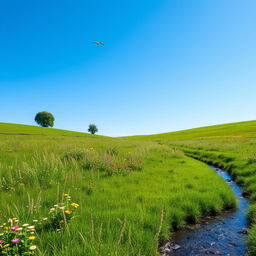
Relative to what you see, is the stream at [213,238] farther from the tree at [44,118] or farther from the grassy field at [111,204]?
the tree at [44,118]

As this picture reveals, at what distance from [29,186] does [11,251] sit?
4.49m

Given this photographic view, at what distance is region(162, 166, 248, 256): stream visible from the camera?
434 centimetres

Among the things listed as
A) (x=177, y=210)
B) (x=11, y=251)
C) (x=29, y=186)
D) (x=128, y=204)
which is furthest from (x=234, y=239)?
(x=29, y=186)

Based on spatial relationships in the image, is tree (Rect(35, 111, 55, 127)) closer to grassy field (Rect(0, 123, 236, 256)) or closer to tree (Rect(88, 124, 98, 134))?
tree (Rect(88, 124, 98, 134))

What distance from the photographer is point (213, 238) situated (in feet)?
15.9

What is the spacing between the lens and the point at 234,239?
4746mm

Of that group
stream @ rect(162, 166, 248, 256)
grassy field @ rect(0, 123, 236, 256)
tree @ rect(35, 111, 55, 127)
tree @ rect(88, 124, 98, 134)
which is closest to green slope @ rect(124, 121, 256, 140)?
grassy field @ rect(0, 123, 236, 256)

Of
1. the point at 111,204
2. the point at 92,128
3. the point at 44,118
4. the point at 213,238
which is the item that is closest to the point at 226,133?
the point at 213,238

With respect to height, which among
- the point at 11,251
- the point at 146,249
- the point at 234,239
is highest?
the point at 11,251

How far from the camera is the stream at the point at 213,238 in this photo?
434 cm

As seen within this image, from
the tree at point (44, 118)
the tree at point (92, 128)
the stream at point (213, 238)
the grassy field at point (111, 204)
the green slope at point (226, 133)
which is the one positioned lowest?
the stream at point (213, 238)

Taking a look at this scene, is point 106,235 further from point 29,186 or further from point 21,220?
point 29,186

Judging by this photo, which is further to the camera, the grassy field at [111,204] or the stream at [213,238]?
the stream at [213,238]

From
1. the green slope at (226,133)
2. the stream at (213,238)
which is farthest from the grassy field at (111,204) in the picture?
the green slope at (226,133)
